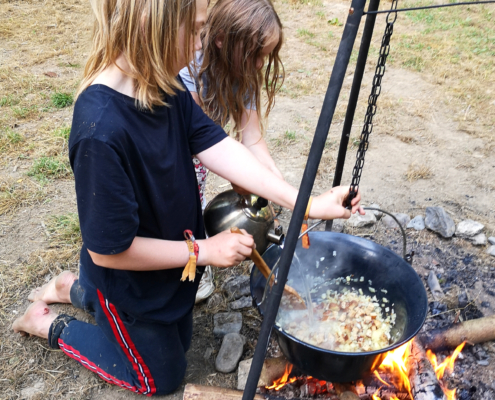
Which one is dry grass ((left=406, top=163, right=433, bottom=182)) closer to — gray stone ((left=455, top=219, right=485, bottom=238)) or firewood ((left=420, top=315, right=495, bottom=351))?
gray stone ((left=455, top=219, right=485, bottom=238))

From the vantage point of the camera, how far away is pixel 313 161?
1.17 metres

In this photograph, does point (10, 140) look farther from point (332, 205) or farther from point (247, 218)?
point (332, 205)

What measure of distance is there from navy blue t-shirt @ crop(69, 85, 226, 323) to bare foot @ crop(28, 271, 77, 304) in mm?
494

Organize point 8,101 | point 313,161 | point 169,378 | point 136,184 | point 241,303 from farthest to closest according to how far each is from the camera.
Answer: point 8,101
point 241,303
point 169,378
point 136,184
point 313,161

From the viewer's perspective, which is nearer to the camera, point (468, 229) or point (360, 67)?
point (360, 67)

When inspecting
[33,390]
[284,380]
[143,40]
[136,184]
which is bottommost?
[33,390]

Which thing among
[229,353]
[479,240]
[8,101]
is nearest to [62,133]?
[8,101]

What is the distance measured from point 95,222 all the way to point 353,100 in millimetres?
1188

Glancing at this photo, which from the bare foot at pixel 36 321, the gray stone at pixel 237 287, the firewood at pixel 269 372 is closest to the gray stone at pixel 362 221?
the gray stone at pixel 237 287

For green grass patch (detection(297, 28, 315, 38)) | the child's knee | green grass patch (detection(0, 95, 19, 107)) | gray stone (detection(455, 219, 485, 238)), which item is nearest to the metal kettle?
the child's knee

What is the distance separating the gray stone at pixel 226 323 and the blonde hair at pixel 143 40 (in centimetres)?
131

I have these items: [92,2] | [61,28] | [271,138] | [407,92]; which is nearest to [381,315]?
[92,2]

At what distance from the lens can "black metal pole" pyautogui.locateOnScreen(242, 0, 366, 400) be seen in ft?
3.59

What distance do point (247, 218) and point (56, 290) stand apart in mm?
1137
